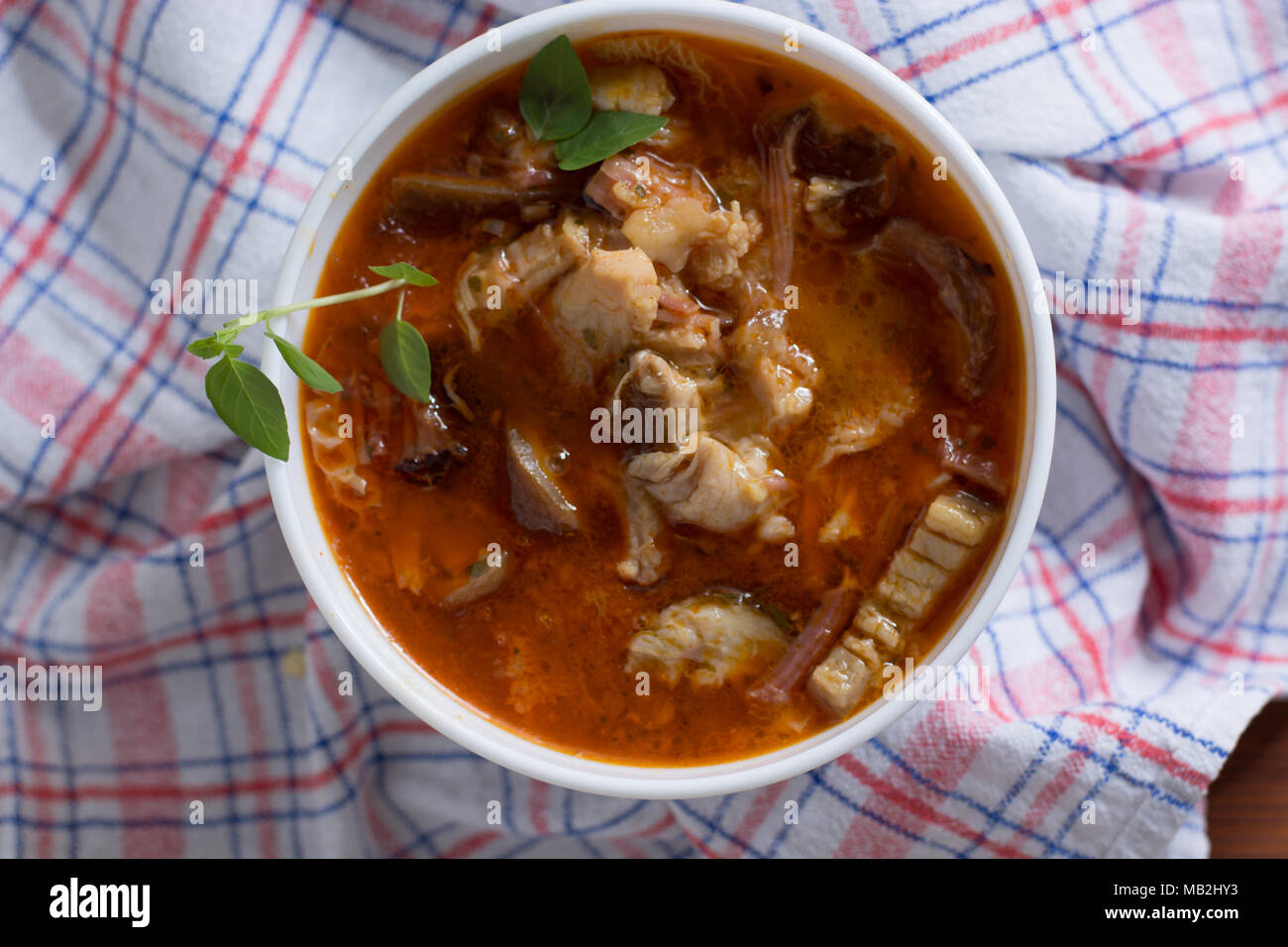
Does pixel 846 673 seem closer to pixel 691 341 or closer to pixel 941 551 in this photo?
pixel 941 551

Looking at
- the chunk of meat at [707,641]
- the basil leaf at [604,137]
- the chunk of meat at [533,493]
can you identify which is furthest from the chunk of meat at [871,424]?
the basil leaf at [604,137]

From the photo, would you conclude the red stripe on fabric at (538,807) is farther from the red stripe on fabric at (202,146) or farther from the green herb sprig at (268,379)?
the red stripe on fabric at (202,146)

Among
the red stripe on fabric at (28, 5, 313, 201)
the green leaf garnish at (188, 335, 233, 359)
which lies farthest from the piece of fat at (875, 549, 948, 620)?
the red stripe on fabric at (28, 5, 313, 201)

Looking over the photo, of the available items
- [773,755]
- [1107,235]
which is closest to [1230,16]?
[1107,235]

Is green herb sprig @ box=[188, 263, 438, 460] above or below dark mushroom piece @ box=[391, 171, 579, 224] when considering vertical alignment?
below

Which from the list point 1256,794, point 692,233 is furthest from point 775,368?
point 1256,794

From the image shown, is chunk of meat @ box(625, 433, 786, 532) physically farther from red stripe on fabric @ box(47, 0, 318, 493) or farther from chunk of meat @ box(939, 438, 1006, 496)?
red stripe on fabric @ box(47, 0, 318, 493)
